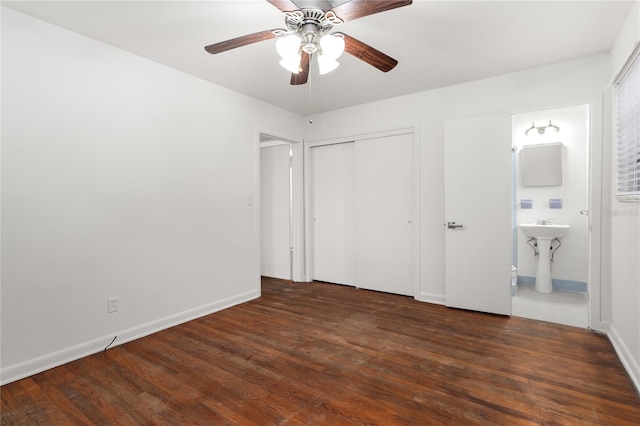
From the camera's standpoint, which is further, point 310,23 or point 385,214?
point 385,214

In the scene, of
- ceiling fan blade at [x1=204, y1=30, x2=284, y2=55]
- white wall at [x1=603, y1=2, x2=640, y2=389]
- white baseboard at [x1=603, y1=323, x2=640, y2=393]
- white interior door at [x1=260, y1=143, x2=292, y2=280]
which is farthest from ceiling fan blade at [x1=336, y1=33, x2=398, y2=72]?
white interior door at [x1=260, y1=143, x2=292, y2=280]

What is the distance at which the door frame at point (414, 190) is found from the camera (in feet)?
12.4

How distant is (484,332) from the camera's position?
9.26ft

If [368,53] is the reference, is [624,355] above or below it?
below

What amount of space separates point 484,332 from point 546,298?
1.69m

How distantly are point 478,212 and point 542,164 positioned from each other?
1.79 m

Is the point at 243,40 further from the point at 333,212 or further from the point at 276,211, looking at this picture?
the point at 276,211

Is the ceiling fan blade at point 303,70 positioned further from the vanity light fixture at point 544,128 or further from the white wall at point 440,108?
the vanity light fixture at point 544,128

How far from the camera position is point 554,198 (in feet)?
14.1

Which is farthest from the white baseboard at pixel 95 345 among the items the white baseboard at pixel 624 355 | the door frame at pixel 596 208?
→ the door frame at pixel 596 208

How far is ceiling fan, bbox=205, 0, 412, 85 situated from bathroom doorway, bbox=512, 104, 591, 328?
336 centimetres

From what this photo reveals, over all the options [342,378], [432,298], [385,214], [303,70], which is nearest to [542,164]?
[385,214]

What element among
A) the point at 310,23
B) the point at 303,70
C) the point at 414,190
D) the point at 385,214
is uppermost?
the point at 310,23

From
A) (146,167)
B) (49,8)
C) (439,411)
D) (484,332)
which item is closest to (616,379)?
(484,332)
